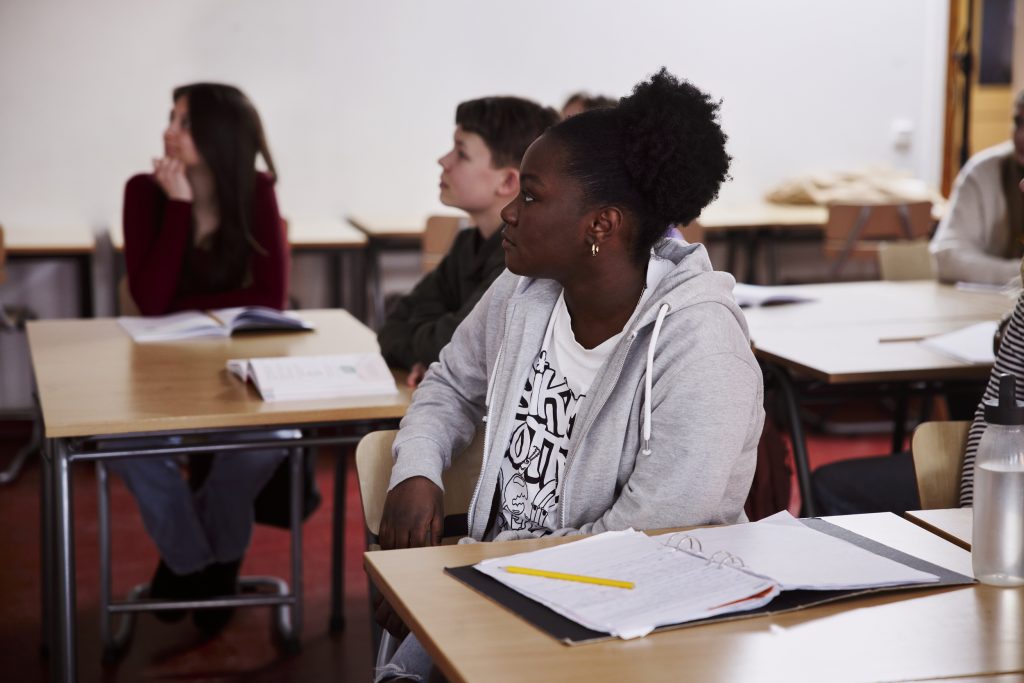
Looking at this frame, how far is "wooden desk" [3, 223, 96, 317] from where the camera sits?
4645 mm

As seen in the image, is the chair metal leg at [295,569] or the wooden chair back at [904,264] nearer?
the chair metal leg at [295,569]

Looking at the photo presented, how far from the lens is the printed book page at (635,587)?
1.17m

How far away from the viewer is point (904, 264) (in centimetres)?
406

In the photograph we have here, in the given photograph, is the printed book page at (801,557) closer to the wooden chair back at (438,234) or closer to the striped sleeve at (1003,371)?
the striped sleeve at (1003,371)

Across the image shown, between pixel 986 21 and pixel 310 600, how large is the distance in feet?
16.4

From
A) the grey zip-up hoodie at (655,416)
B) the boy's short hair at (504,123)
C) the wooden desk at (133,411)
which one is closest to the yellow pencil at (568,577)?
the grey zip-up hoodie at (655,416)

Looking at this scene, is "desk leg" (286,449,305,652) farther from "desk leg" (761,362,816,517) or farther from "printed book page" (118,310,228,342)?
"desk leg" (761,362,816,517)

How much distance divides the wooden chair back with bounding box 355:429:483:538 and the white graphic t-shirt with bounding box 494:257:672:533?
0.43ft

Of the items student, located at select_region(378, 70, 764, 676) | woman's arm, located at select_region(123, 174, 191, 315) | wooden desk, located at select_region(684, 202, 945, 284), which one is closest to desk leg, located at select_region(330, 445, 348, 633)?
woman's arm, located at select_region(123, 174, 191, 315)

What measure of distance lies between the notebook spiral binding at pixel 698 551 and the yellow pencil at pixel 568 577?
109 millimetres

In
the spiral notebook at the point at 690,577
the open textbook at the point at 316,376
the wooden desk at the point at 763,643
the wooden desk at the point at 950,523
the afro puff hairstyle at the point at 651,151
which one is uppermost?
the afro puff hairstyle at the point at 651,151

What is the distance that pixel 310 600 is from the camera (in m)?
3.20

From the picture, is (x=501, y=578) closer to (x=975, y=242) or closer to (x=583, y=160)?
(x=583, y=160)

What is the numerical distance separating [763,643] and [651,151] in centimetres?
73
